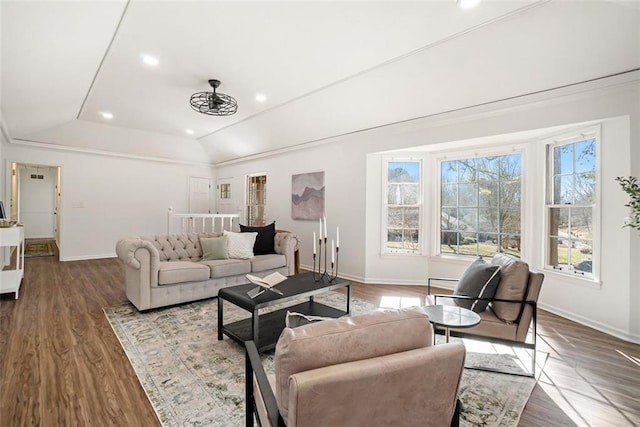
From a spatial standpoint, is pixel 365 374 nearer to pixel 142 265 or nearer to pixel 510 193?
pixel 142 265

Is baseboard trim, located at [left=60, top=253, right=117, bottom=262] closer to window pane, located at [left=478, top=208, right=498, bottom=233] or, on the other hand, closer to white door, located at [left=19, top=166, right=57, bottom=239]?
white door, located at [left=19, top=166, right=57, bottom=239]

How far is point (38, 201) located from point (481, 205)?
12.3 m

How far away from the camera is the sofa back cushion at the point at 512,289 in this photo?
2361mm

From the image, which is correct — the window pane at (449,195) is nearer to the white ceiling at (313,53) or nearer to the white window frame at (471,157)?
the white window frame at (471,157)

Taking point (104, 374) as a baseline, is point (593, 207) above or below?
above

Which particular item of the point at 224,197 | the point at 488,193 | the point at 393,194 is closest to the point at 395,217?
the point at 393,194

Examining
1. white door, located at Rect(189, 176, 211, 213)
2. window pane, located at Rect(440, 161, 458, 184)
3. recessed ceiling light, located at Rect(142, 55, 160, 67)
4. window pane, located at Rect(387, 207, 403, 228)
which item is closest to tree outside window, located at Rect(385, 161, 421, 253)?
window pane, located at Rect(387, 207, 403, 228)

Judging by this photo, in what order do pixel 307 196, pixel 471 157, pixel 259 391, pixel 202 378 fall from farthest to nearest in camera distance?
pixel 307 196 < pixel 471 157 < pixel 202 378 < pixel 259 391

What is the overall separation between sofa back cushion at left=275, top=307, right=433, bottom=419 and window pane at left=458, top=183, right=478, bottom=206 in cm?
A: 401

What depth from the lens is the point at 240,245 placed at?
4352 millimetres

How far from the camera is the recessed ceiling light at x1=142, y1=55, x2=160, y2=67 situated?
3542mm

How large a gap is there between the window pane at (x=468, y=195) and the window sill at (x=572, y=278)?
4.20 ft

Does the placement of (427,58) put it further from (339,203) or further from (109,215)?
(109,215)

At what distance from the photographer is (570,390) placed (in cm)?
213
